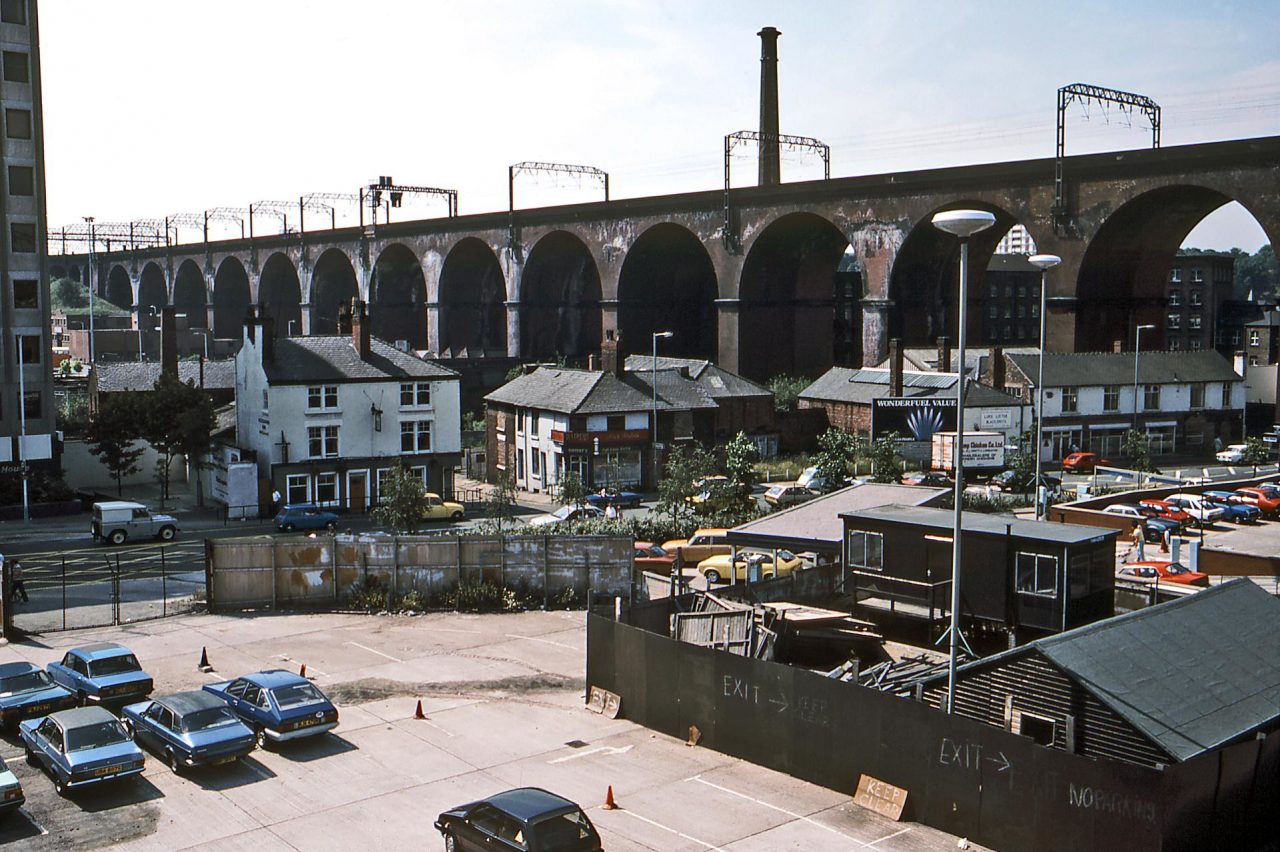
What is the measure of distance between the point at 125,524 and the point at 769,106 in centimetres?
Result: 5847

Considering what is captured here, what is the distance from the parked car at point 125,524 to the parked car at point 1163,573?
33.3m

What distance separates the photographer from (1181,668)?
61.6ft

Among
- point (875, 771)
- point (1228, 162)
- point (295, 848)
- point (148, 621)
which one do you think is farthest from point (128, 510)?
point (1228, 162)

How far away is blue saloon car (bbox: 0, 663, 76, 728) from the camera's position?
21984 millimetres

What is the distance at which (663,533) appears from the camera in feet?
141

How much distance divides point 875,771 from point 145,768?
1203 centimetres

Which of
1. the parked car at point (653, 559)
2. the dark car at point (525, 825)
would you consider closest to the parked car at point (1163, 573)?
the parked car at point (653, 559)

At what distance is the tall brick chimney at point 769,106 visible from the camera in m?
87.9

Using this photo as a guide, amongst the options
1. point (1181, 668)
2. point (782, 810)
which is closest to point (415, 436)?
point (782, 810)

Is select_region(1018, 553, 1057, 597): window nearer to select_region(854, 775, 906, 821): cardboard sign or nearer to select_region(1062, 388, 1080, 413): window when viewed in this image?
select_region(854, 775, 906, 821): cardboard sign

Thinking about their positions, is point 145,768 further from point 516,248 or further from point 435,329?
point 435,329

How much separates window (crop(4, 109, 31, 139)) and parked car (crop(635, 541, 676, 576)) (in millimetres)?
37633

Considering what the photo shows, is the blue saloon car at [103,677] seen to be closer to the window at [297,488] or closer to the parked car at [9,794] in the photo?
the parked car at [9,794]

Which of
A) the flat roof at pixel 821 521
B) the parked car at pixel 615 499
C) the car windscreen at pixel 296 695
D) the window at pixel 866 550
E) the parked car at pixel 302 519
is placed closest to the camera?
the car windscreen at pixel 296 695
